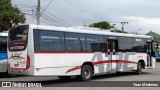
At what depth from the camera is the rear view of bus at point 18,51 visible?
651 inches

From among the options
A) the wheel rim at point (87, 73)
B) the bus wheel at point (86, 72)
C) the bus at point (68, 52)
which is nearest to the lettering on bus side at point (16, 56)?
the bus at point (68, 52)

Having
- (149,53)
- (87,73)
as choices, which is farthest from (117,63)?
(149,53)

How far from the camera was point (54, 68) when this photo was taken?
17.3 meters

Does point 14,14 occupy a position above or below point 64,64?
above

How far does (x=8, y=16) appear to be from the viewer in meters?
33.4

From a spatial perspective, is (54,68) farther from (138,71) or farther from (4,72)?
(138,71)

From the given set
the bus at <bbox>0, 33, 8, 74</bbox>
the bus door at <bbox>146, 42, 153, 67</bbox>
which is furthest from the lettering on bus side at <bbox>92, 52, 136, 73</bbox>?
the bus at <bbox>0, 33, 8, 74</bbox>

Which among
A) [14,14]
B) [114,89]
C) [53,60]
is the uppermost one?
[14,14]

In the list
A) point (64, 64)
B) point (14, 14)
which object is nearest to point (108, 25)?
point (14, 14)

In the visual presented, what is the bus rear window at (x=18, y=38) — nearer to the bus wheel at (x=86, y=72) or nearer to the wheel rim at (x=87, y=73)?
the bus wheel at (x=86, y=72)

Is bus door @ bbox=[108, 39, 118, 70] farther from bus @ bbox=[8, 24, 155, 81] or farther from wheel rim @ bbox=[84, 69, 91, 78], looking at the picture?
wheel rim @ bbox=[84, 69, 91, 78]

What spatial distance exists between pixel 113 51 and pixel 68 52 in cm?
456

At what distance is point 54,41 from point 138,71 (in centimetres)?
920

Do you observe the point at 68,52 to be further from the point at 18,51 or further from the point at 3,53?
the point at 3,53
